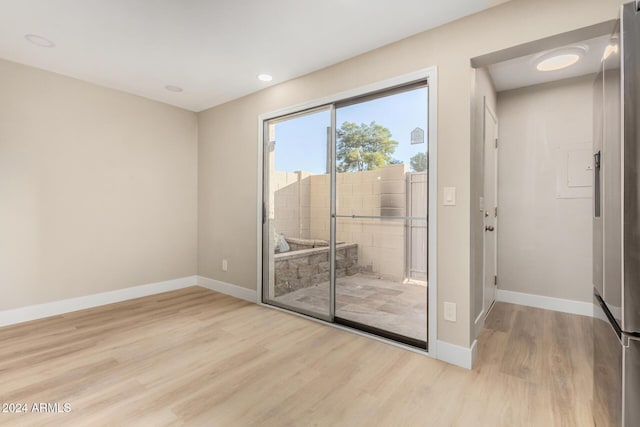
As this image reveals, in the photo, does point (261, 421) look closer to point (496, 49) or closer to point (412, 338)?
point (412, 338)

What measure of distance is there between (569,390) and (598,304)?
869mm

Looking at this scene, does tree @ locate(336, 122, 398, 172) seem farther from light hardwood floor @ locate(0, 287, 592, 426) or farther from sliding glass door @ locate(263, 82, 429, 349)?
light hardwood floor @ locate(0, 287, 592, 426)

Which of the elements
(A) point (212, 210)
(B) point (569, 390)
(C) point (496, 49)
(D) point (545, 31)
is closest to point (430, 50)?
(C) point (496, 49)

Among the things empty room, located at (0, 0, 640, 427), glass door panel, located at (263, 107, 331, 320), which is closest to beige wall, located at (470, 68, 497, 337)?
empty room, located at (0, 0, 640, 427)

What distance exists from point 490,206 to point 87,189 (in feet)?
Answer: 14.5

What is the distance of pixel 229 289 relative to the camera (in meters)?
3.91

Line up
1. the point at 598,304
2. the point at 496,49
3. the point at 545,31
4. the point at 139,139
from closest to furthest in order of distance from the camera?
1. the point at 598,304
2. the point at 545,31
3. the point at 496,49
4. the point at 139,139

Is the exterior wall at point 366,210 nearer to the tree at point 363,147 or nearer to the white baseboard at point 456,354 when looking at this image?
the tree at point 363,147

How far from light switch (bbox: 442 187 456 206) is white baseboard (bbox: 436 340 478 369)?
1.02 m

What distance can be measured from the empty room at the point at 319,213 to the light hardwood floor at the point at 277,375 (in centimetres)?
2

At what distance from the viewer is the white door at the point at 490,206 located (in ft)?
9.84

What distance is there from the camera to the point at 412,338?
8.11 ft

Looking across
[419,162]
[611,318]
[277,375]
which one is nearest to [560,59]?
[419,162]

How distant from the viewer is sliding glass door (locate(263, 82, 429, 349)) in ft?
8.34
